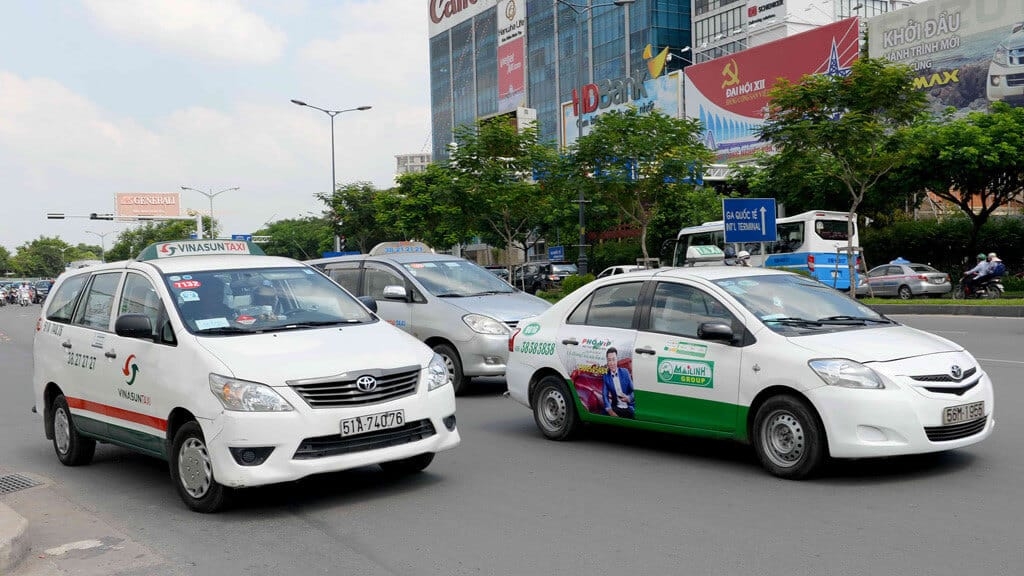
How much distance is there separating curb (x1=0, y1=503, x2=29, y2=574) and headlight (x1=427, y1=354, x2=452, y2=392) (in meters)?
2.55

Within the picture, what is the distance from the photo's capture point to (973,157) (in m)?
31.2

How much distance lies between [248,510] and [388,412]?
3.69 feet

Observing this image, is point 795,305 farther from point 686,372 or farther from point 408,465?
point 408,465

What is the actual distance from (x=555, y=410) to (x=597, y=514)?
2650 mm

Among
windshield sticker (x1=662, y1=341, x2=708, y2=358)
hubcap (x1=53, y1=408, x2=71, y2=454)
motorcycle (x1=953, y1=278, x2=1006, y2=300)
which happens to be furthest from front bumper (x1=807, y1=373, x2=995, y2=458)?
motorcycle (x1=953, y1=278, x2=1006, y2=300)

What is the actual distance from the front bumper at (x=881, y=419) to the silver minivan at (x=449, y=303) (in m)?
5.37

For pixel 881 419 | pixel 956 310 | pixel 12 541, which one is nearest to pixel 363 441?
pixel 12 541

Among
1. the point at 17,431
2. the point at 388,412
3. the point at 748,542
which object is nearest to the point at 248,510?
the point at 388,412

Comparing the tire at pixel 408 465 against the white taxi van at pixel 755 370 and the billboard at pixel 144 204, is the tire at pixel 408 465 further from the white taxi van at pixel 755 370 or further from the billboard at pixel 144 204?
the billboard at pixel 144 204

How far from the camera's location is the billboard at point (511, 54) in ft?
306

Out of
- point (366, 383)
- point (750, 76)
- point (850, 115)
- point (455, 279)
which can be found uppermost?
point (750, 76)

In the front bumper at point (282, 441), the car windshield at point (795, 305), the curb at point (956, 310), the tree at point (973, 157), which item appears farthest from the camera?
the tree at point (973, 157)

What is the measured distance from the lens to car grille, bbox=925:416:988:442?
629 centimetres

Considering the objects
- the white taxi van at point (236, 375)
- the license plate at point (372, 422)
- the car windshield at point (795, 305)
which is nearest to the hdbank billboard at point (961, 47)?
the car windshield at point (795, 305)
